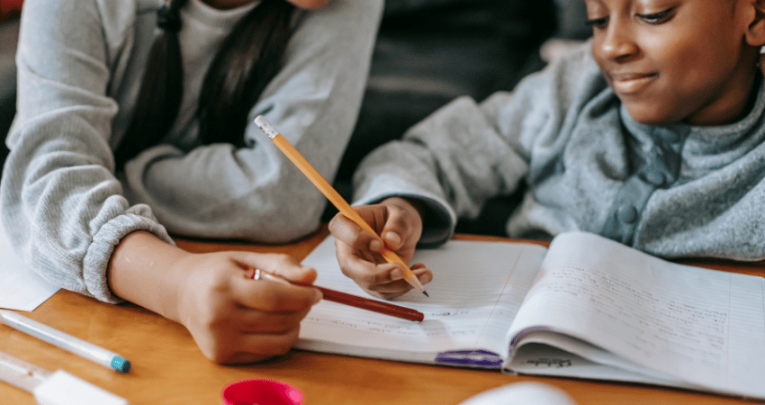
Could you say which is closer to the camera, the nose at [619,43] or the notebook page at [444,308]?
the notebook page at [444,308]

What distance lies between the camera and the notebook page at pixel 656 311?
1.27ft

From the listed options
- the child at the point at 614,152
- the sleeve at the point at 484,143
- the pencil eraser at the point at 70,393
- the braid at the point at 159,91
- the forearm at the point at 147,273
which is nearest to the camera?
the pencil eraser at the point at 70,393

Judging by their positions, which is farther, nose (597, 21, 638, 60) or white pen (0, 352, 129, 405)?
nose (597, 21, 638, 60)

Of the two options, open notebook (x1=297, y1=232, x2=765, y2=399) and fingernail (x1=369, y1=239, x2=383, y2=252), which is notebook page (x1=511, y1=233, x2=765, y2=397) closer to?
open notebook (x1=297, y1=232, x2=765, y2=399)

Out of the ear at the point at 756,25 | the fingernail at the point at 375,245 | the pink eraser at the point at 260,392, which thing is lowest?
the pink eraser at the point at 260,392

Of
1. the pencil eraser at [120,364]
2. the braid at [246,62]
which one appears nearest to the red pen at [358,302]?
the pencil eraser at [120,364]

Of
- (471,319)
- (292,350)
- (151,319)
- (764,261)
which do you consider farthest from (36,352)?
(764,261)

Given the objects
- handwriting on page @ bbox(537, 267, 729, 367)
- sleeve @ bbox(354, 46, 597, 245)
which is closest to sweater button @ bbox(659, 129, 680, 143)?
sleeve @ bbox(354, 46, 597, 245)

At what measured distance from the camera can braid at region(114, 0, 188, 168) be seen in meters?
0.64

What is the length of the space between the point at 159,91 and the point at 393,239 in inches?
14.2

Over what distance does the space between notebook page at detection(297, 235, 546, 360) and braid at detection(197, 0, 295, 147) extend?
8.8 inches

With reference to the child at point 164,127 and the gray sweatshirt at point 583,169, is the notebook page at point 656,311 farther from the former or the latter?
the child at point 164,127

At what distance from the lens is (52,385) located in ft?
1.13

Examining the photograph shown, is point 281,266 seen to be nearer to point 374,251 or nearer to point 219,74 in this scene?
point 374,251
